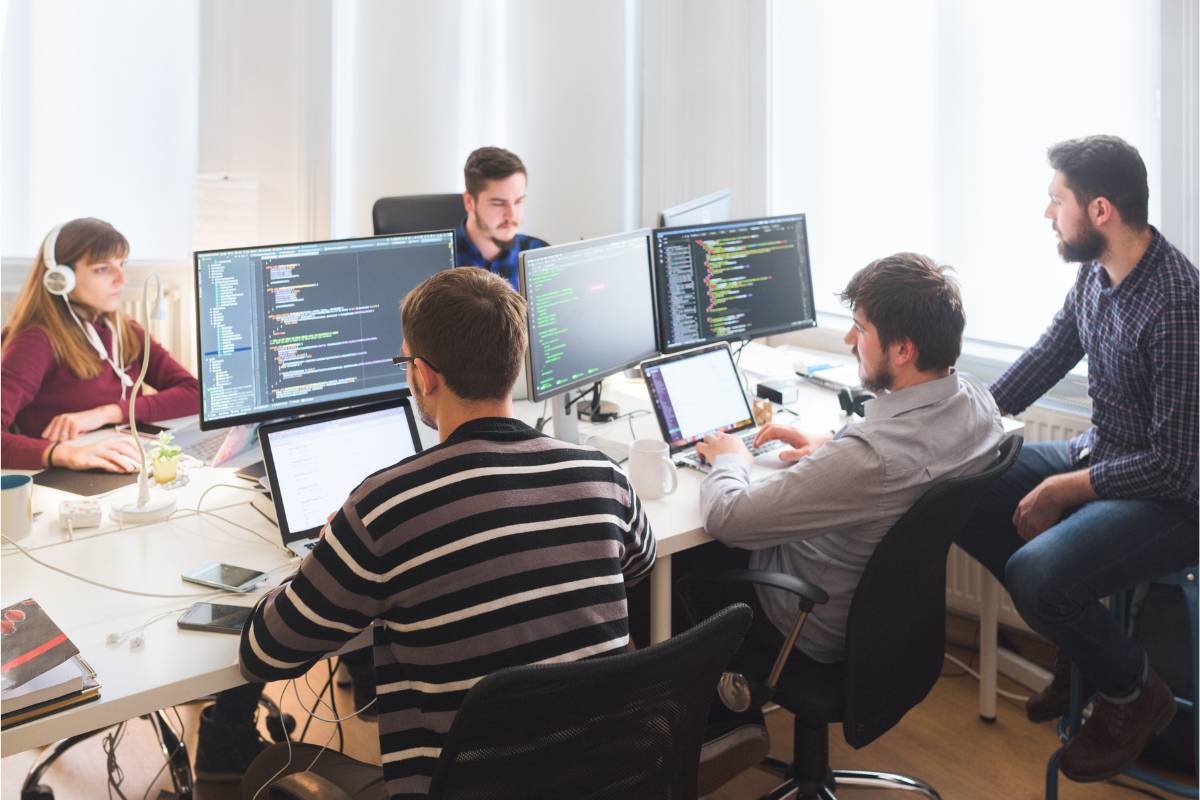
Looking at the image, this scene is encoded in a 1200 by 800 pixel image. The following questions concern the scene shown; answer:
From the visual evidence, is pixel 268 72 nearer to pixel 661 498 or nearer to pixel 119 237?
pixel 119 237

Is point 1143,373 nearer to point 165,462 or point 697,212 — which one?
point 697,212

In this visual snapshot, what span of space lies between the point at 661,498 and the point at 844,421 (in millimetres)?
784

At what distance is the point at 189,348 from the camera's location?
13.8 ft

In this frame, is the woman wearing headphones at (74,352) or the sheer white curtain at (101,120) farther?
the sheer white curtain at (101,120)

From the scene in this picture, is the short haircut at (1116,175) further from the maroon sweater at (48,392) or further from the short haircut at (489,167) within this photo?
the maroon sweater at (48,392)

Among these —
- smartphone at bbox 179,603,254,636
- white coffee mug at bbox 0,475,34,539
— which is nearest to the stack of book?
smartphone at bbox 179,603,254,636

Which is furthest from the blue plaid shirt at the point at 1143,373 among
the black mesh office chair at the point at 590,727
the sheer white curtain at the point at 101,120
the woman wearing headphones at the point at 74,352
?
the sheer white curtain at the point at 101,120

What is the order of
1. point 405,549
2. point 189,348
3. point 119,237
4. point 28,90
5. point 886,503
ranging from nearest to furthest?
1. point 405,549
2. point 886,503
3. point 119,237
4. point 28,90
5. point 189,348

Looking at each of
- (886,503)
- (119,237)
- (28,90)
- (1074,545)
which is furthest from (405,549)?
(28,90)

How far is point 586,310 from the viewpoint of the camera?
236 centimetres

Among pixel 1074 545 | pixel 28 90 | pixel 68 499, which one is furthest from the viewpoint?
pixel 28 90

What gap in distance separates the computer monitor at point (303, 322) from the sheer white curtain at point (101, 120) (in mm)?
2422

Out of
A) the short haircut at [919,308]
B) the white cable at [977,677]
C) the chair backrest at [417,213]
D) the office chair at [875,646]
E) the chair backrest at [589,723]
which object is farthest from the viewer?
the chair backrest at [417,213]

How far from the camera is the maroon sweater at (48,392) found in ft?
8.35
